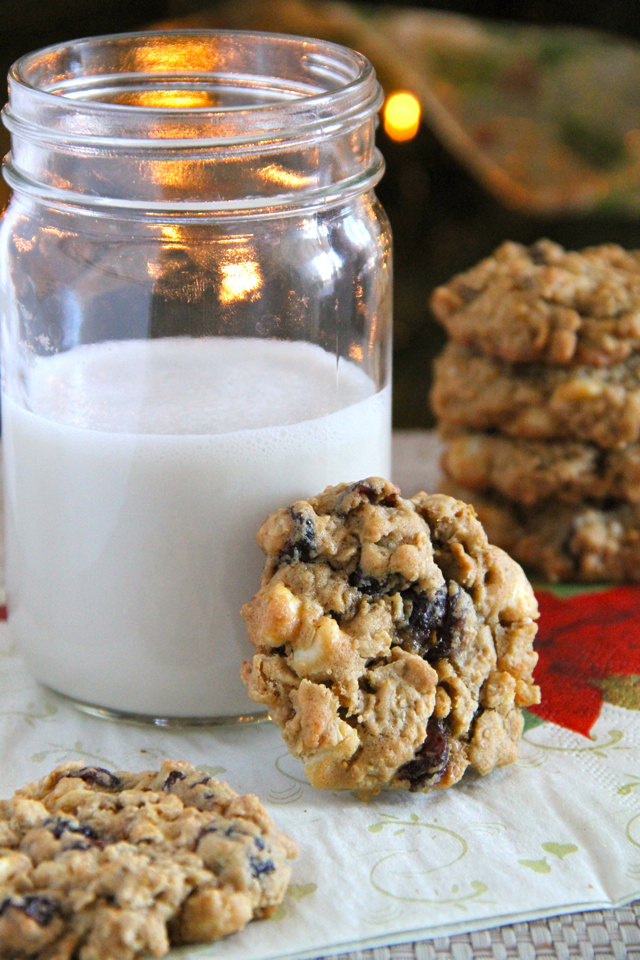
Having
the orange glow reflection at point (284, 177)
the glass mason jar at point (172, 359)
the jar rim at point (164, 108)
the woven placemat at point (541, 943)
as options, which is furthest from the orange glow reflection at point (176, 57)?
the woven placemat at point (541, 943)

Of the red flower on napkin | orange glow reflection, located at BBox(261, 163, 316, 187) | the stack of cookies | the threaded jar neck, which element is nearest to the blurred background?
the stack of cookies

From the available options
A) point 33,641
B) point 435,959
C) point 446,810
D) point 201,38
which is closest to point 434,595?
point 446,810

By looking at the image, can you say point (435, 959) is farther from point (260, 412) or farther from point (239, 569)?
point (260, 412)

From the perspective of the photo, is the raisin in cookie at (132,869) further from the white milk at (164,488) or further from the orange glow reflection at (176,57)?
the orange glow reflection at (176,57)

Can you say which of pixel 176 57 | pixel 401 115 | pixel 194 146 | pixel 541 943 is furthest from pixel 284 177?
pixel 401 115

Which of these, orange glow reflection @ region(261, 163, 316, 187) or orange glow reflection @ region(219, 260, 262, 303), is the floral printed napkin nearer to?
orange glow reflection @ region(219, 260, 262, 303)

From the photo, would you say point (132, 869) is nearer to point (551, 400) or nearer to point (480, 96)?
point (551, 400)
